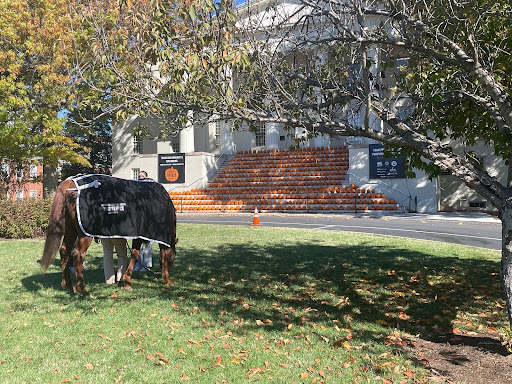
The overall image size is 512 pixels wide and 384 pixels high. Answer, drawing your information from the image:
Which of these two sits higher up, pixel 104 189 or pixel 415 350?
pixel 104 189

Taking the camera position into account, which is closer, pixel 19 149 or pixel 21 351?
pixel 21 351

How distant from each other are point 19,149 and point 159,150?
57.4ft

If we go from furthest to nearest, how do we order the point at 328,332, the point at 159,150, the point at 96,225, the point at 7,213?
the point at 159,150 → the point at 7,213 → the point at 96,225 → the point at 328,332

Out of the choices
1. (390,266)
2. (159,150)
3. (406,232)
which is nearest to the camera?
(390,266)

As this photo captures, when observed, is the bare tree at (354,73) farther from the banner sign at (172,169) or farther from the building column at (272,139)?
the building column at (272,139)

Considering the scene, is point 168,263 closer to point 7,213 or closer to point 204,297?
point 204,297

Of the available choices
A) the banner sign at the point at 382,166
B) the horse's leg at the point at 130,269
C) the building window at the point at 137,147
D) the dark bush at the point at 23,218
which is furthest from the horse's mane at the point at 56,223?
the building window at the point at 137,147

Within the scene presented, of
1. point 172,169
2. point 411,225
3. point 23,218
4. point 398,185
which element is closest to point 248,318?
point 23,218

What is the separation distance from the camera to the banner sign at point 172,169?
33531mm

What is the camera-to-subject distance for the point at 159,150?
38.8 meters

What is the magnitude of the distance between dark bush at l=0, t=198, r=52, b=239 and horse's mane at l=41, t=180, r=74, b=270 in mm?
8493

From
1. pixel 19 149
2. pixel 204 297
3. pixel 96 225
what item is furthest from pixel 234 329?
pixel 19 149

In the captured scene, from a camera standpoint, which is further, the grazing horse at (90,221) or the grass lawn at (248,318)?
the grazing horse at (90,221)

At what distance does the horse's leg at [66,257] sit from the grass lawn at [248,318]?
22 cm
